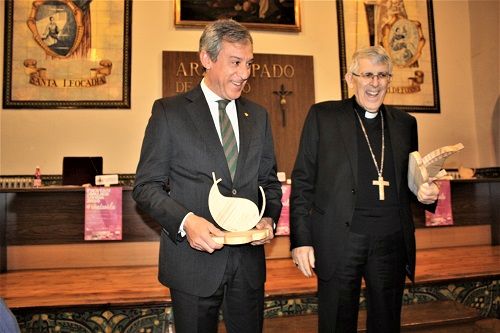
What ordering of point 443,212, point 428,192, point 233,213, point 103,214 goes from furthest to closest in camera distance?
point 443,212 < point 103,214 < point 428,192 < point 233,213

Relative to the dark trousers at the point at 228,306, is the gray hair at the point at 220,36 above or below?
above

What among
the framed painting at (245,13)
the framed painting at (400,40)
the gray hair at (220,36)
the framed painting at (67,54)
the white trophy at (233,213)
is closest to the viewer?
the white trophy at (233,213)

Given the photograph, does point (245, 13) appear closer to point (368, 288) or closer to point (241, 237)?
point (368, 288)

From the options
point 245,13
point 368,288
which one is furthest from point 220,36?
point 245,13

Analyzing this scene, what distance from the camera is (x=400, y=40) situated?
6047 mm

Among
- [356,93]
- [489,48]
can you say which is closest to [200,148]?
[356,93]

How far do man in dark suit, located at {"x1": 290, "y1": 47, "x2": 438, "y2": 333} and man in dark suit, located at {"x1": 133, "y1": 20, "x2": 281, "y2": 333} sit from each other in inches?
12.4

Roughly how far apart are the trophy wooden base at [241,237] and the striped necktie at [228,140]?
0.25m

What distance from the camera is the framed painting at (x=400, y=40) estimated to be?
591cm

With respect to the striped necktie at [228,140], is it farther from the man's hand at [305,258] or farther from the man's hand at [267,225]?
the man's hand at [305,258]

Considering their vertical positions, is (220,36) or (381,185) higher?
(220,36)

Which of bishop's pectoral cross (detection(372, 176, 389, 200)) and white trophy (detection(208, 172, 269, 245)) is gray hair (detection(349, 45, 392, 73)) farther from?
white trophy (detection(208, 172, 269, 245))

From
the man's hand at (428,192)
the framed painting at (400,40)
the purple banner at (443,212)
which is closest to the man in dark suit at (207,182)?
the man's hand at (428,192)

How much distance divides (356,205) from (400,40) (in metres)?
4.93
